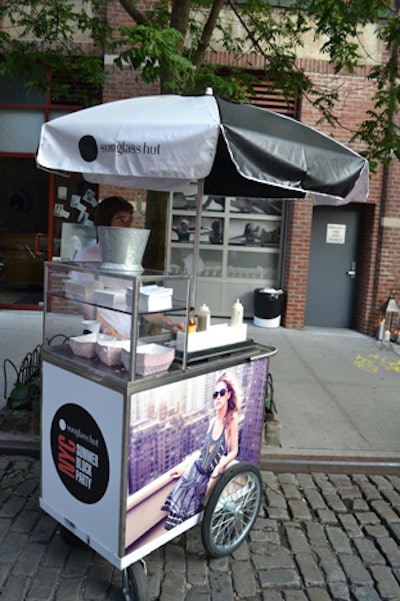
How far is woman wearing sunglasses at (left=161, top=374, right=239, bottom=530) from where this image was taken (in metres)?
2.75

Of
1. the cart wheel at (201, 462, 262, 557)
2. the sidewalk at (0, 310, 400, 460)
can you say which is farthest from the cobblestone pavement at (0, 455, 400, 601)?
the sidewalk at (0, 310, 400, 460)

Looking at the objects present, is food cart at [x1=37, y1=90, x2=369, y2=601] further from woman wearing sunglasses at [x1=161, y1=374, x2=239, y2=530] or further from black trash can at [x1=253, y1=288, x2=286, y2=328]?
black trash can at [x1=253, y1=288, x2=286, y2=328]

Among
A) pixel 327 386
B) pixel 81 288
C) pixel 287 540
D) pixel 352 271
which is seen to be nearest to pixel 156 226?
pixel 81 288

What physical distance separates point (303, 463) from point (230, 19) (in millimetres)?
7187

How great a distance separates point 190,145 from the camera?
2.55 meters

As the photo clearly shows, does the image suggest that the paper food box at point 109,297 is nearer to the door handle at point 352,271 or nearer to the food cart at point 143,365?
the food cart at point 143,365

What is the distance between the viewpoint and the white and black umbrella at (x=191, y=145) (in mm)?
2580

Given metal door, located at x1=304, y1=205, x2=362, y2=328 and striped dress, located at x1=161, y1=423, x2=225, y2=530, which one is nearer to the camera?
striped dress, located at x1=161, y1=423, x2=225, y2=530

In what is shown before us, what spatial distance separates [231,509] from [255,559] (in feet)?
1.11

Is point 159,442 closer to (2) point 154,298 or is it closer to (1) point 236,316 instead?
(2) point 154,298

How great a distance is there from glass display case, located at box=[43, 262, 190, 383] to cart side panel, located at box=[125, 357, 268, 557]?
135 mm

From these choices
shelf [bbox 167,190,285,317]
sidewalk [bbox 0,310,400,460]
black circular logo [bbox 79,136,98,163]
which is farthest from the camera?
shelf [bbox 167,190,285,317]

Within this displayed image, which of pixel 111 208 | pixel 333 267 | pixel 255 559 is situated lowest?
pixel 255 559

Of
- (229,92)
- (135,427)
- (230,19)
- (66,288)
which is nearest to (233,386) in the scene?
(135,427)
